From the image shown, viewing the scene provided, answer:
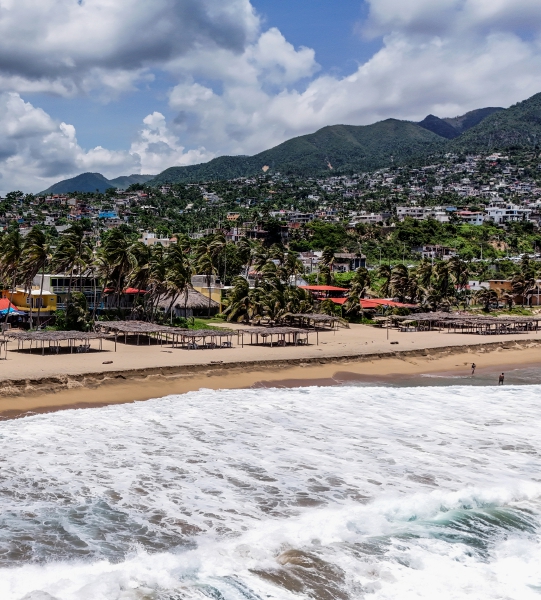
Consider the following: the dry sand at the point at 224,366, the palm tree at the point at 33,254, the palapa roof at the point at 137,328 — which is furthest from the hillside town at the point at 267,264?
the dry sand at the point at 224,366

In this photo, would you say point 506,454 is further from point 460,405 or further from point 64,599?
point 64,599

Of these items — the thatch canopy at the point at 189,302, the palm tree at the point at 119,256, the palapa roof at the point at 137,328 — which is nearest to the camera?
the palapa roof at the point at 137,328

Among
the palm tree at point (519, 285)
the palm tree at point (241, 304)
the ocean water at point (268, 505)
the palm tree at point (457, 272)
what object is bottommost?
the ocean water at point (268, 505)

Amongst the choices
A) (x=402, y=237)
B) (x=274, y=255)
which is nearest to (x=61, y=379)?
(x=274, y=255)

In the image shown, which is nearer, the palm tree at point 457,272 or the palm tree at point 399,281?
the palm tree at point 399,281

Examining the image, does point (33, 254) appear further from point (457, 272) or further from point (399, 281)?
point (457, 272)

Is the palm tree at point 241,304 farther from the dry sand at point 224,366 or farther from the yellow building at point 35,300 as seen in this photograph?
the yellow building at point 35,300

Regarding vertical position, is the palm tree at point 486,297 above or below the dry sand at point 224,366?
above

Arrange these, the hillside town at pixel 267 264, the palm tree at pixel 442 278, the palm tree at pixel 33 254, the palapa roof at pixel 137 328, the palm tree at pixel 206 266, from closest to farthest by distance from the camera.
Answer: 1. the palapa roof at pixel 137 328
2. the palm tree at pixel 33 254
3. the hillside town at pixel 267 264
4. the palm tree at pixel 206 266
5. the palm tree at pixel 442 278
